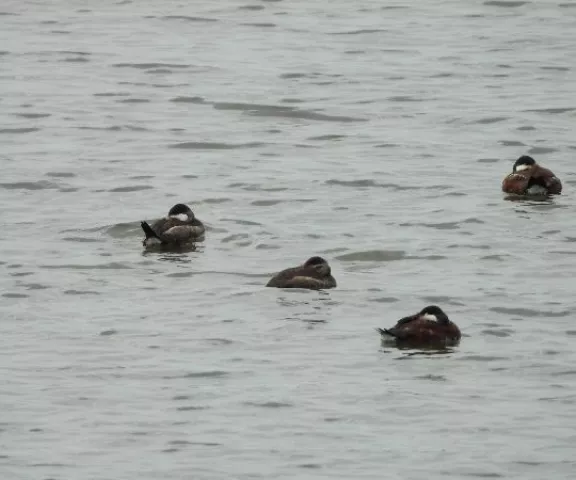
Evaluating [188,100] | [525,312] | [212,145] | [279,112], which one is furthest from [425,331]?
[188,100]

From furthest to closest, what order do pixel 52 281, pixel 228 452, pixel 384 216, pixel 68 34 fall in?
1. pixel 68 34
2. pixel 384 216
3. pixel 52 281
4. pixel 228 452

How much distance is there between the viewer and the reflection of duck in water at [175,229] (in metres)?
20.0

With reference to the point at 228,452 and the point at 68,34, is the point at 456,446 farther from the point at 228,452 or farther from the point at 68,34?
the point at 68,34

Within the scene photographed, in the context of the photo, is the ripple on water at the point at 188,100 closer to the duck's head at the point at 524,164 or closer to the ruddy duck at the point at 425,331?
the duck's head at the point at 524,164

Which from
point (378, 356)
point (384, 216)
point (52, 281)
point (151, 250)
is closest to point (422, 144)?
point (384, 216)

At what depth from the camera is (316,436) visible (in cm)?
1373

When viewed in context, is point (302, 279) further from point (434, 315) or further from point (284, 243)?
point (284, 243)

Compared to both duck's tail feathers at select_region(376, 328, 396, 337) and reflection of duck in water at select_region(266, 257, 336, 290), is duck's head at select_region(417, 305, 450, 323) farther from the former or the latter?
reflection of duck in water at select_region(266, 257, 336, 290)

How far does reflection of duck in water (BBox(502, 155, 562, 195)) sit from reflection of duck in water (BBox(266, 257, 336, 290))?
4934 mm

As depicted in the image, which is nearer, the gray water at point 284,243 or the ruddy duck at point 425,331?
the gray water at point 284,243

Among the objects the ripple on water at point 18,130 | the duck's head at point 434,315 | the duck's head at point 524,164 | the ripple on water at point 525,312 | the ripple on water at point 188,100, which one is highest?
the duck's head at point 524,164

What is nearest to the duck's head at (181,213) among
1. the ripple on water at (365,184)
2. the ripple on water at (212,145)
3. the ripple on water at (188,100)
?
the ripple on water at (365,184)

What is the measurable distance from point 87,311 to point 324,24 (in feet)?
63.3

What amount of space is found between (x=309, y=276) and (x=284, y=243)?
251cm
